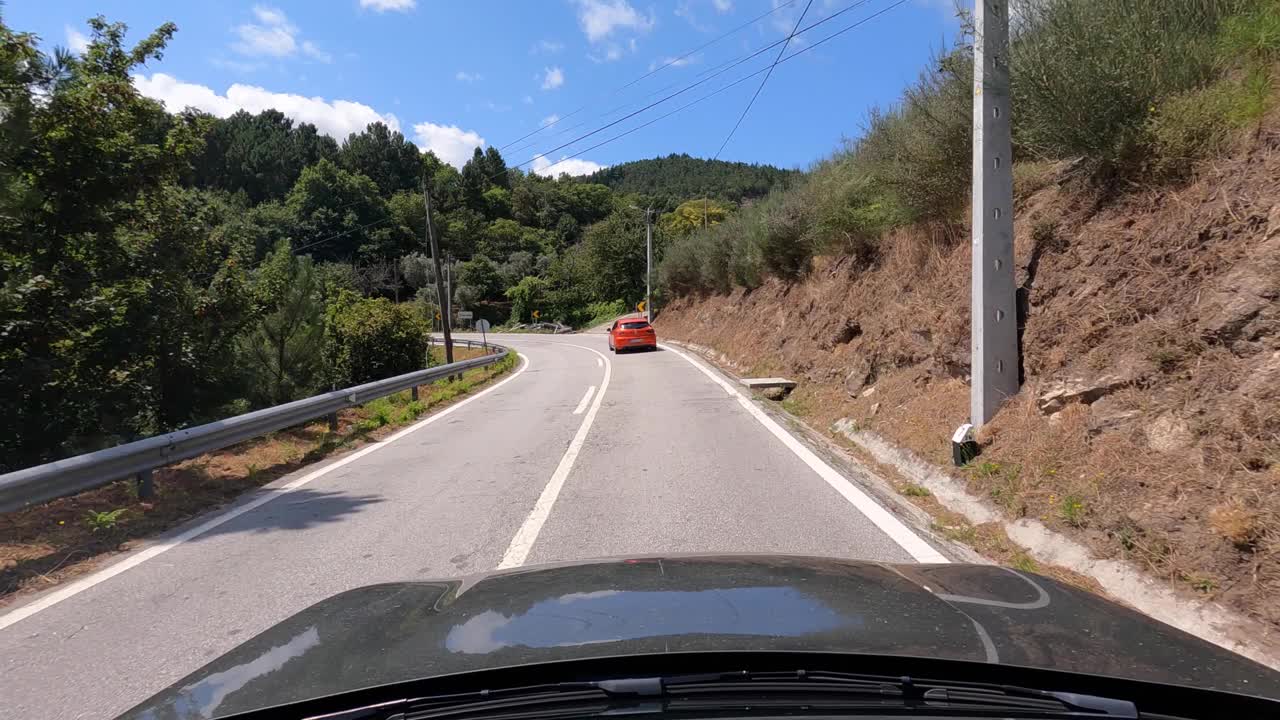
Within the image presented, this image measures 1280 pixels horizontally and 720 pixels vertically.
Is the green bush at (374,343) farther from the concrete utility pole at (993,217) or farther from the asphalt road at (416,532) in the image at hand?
the concrete utility pole at (993,217)

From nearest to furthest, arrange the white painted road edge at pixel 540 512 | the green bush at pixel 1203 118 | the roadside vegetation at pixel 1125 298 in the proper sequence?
the roadside vegetation at pixel 1125 298
the white painted road edge at pixel 540 512
the green bush at pixel 1203 118

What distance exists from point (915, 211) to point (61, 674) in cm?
1250

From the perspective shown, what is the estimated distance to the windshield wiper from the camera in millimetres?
2018

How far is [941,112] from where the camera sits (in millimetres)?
11617

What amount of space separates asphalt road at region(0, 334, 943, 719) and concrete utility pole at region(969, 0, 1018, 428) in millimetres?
1885

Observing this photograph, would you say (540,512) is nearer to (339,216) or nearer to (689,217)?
(689,217)

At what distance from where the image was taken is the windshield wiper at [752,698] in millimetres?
2018

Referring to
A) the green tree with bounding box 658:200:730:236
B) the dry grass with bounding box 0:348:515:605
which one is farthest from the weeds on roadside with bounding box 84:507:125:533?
the green tree with bounding box 658:200:730:236

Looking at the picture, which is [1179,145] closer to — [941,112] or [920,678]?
[941,112]

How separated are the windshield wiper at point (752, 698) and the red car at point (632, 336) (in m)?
30.5

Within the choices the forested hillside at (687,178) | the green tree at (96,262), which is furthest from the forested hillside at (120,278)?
the forested hillside at (687,178)

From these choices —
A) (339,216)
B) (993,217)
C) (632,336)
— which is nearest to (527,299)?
(339,216)

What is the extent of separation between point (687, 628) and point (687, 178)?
453 feet

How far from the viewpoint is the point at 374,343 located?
26.9m
